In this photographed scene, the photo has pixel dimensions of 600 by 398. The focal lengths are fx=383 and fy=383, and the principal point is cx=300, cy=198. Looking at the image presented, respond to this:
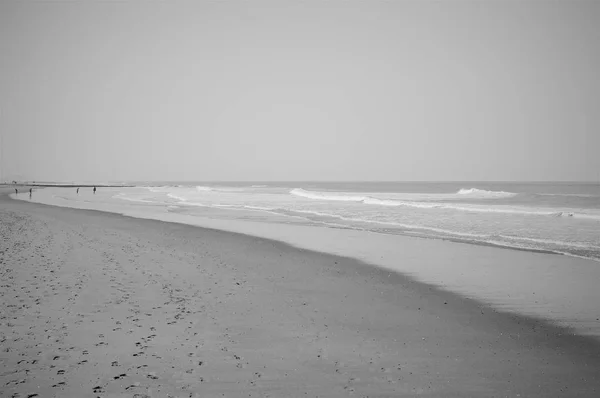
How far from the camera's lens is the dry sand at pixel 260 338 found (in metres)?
5.48

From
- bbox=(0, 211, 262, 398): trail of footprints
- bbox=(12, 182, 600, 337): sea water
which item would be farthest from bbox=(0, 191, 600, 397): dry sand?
bbox=(12, 182, 600, 337): sea water

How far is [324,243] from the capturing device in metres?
18.9

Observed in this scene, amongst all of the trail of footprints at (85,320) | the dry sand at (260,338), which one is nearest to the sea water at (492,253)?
the dry sand at (260,338)

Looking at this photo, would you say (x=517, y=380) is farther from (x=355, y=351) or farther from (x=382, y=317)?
(x=382, y=317)

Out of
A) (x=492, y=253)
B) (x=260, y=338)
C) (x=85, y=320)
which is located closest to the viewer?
(x=260, y=338)

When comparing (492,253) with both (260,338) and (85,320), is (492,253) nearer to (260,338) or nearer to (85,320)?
(260,338)

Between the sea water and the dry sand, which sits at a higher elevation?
the sea water

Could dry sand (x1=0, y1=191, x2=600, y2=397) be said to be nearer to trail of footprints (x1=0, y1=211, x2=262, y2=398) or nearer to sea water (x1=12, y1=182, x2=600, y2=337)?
trail of footprints (x1=0, y1=211, x2=262, y2=398)

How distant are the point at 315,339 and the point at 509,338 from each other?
373cm

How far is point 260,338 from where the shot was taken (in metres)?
7.18

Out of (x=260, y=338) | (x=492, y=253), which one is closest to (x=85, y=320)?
(x=260, y=338)

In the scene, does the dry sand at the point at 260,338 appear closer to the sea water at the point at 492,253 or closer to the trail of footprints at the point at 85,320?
the trail of footprints at the point at 85,320

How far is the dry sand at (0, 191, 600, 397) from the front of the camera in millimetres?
5480

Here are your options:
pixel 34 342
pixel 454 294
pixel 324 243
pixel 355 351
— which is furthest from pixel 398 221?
pixel 34 342
